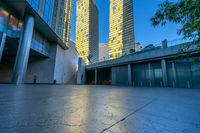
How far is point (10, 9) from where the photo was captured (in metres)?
14.8

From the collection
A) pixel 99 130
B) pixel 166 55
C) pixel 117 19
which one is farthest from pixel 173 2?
pixel 117 19

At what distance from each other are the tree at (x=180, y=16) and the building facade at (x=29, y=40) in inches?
586

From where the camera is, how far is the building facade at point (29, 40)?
13305 millimetres

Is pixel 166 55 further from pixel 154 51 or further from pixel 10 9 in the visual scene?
pixel 10 9

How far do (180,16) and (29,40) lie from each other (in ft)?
51.9

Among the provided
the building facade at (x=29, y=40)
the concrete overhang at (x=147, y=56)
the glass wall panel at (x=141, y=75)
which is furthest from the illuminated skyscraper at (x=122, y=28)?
the glass wall panel at (x=141, y=75)

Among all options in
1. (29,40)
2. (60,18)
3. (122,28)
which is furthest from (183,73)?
(122,28)

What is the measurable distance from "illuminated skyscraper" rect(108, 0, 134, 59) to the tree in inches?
2057

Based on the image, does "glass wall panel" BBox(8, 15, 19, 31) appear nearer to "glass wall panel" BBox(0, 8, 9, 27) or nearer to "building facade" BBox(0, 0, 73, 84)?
"building facade" BBox(0, 0, 73, 84)

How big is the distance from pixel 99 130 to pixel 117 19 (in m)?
63.9

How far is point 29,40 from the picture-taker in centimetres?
1402

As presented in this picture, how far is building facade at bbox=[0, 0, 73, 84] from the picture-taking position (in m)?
13.3

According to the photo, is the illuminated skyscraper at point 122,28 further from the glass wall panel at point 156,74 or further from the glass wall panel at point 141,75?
the glass wall panel at point 156,74

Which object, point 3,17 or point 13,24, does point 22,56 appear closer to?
point 3,17
